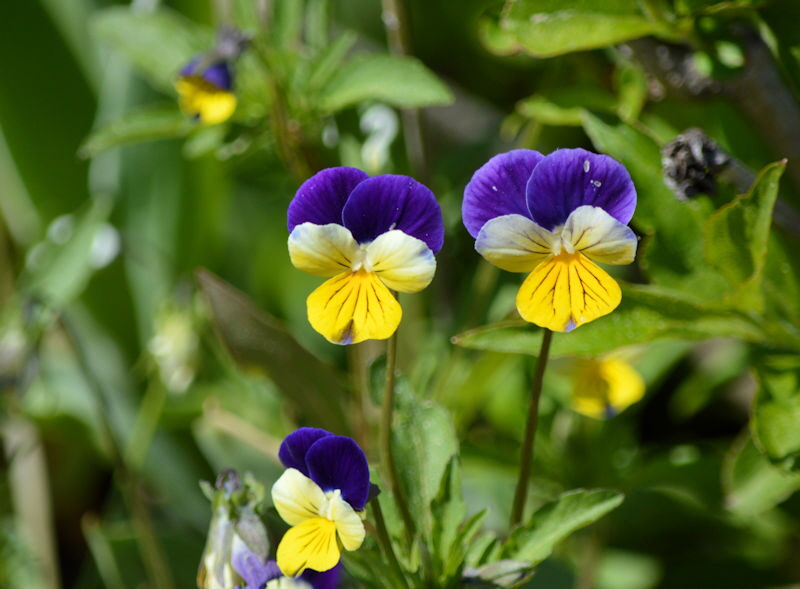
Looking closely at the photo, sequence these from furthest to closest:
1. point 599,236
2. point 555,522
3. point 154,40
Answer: point 154,40
point 555,522
point 599,236

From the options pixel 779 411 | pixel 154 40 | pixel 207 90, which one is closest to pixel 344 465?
pixel 779 411

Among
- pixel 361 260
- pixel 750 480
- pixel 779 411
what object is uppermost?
pixel 361 260

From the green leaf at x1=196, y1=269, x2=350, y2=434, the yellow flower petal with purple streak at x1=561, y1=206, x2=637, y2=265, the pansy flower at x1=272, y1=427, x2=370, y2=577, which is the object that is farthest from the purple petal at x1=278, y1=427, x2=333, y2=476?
the green leaf at x1=196, y1=269, x2=350, y2=434

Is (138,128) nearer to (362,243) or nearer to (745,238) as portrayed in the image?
(362,243)

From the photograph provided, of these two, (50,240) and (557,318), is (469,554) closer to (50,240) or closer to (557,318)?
(557,318)

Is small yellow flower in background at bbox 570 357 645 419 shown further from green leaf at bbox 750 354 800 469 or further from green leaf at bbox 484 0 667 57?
green leaf at bbox 484 0 667 57

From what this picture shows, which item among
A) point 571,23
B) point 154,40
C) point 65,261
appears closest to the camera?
point 571,23

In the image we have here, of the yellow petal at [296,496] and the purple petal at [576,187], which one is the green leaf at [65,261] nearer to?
the yellow petal at [296,496]
